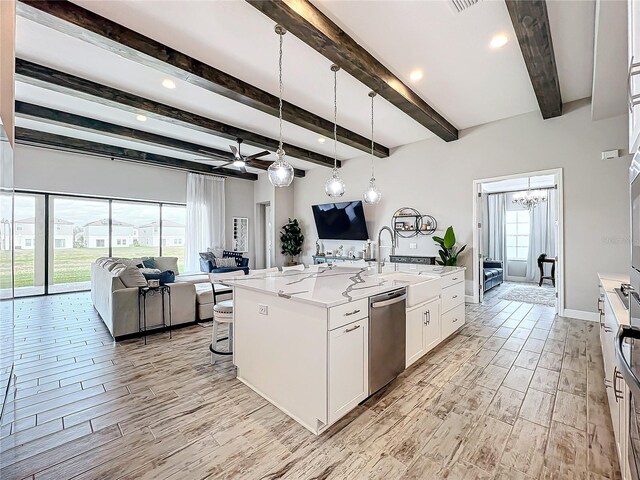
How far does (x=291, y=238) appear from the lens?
8.27 m

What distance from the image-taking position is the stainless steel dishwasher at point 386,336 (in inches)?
86.0

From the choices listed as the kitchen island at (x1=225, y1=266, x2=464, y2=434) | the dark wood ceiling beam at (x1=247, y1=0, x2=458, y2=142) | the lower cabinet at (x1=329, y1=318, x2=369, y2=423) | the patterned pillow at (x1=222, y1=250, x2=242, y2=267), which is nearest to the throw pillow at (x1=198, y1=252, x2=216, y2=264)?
the patterned pillow at (x1=222, y1=250, x2=242, y2=267)

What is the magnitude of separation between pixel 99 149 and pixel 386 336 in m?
6.96

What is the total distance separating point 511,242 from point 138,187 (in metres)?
10.5

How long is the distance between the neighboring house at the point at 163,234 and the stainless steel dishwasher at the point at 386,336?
737 cm

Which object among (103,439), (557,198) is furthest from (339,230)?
(103,439)

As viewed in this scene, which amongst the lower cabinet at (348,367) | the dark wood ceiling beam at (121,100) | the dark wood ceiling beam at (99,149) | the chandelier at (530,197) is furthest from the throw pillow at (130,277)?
the chandelier at (530,197)

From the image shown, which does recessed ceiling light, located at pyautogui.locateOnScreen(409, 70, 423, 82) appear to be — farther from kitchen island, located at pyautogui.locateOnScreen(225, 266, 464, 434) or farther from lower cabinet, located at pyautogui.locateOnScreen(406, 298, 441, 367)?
lower cabinet, located at pyautogui.locateOnScreen(406, 298, 441, 367)

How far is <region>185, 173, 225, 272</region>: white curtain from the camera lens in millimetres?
7812

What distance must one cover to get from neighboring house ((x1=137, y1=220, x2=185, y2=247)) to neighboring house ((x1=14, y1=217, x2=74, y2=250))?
4.65 feet

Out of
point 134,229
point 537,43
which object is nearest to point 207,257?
point 134,229

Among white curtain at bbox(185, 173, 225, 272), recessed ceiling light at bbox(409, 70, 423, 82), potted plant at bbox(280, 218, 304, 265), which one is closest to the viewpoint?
recessed ceiling light at bbox(409, 70, 423, 82)

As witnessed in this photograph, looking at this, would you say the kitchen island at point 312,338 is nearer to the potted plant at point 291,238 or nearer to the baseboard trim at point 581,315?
the baseboard trim at point 581,315

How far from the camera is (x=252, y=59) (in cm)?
317
